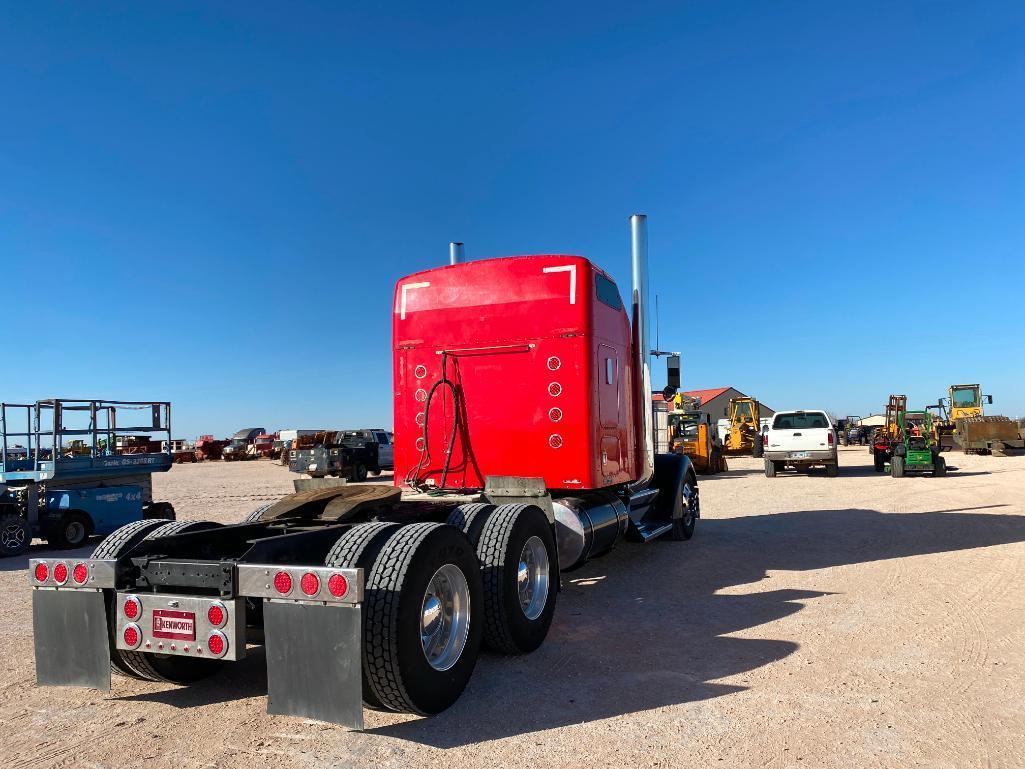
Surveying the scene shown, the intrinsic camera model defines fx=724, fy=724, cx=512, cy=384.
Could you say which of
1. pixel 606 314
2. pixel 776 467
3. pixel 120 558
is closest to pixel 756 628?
pixel 606 314

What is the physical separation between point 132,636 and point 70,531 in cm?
857

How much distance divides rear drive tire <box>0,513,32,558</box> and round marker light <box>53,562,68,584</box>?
7.81 metres

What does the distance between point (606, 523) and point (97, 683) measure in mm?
4498

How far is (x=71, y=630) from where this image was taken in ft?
13.4

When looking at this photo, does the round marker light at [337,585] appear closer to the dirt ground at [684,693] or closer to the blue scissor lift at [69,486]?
the dirt ground at [684,693]

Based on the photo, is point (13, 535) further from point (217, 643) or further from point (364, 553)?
point (364, 553)

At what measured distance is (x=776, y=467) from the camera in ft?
71.2

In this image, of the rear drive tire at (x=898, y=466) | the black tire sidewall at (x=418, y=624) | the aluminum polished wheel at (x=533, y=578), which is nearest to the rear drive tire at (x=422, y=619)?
the black tire sidewall at (x=418, y=624)

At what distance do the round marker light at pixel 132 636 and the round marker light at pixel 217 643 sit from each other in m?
0.48

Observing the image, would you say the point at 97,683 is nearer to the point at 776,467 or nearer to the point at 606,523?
the point at 606,523

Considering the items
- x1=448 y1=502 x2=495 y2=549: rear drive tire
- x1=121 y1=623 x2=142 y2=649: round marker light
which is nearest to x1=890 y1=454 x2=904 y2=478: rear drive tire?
x1=448 y1=502 x2=495 y2=549: rear drive tire

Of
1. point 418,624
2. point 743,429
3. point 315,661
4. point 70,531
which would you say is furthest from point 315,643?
point 743,429

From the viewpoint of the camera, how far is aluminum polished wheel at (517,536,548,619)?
549cm

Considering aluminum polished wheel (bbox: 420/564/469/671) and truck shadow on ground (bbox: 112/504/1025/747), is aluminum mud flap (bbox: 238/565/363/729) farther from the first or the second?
aluminum polished wheel (bbox: 420/564/469/671)
